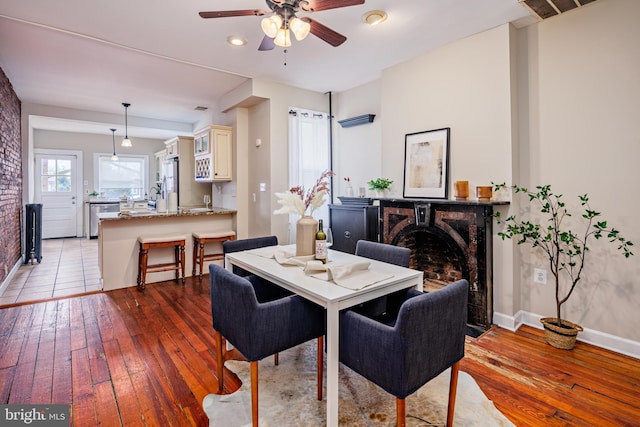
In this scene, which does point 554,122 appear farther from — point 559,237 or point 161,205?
point 161,205

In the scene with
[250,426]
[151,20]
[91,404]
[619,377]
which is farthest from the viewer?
[151,20]

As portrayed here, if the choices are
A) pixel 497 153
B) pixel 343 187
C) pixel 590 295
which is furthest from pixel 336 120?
pixel 590 295

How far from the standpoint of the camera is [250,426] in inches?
65.6

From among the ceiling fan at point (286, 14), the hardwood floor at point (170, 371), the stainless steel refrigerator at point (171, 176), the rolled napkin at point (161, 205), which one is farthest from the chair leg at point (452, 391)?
the stainless steel refrigerator at point (171, 176)

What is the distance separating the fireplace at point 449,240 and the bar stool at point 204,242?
2252 millimetres

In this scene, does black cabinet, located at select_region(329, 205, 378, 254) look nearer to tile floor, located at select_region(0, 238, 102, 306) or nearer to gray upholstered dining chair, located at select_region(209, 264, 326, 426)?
gray upholstered dining chair, located at select_region(209, 264, 326, 426)

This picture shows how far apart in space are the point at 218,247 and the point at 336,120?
265 centimetres

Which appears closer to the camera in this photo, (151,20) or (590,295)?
(590,295)

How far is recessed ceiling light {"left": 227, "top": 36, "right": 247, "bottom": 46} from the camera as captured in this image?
311 cm

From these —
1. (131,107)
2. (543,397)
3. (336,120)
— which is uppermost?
(131,107)

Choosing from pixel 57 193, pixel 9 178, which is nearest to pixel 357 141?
pixel 9 178

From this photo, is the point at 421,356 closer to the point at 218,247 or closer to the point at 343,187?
the point at 343,187

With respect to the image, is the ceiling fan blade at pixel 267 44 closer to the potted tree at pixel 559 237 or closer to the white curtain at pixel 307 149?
the white curtain at pixel 307 149

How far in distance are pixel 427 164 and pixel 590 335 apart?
200 cm
